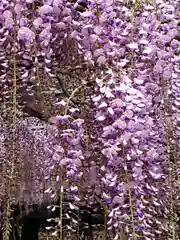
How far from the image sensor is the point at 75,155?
1.75 meters

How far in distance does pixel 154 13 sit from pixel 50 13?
1.52ft

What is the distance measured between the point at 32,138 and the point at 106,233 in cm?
199

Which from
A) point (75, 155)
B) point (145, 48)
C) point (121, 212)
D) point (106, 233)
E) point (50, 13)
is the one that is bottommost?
point (106, 233)

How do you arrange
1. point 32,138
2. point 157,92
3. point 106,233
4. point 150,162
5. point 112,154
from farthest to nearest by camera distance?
point 32,138 → point 106,233 → point 157,92 → point 150,162 → point 112,154

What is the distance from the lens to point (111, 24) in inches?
74.2

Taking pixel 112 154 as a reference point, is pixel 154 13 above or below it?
above

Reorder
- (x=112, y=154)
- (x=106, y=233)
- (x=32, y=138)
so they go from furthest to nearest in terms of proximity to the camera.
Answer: (x=32, y=138)
(x=106, y=233)
(x=112, y=154)

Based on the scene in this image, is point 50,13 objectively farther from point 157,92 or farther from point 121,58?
point 157,92

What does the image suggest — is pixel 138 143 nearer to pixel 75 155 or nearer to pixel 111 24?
pixel 75 155

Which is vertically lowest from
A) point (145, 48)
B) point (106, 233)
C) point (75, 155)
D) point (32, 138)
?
point (32, 138)

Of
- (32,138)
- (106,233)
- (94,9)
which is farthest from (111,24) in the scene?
(32,138)

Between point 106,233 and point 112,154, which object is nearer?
point 112,154

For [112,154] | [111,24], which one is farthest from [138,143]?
[111,24]

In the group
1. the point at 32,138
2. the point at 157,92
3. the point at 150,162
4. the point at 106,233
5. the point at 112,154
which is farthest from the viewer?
the point at 32,138
